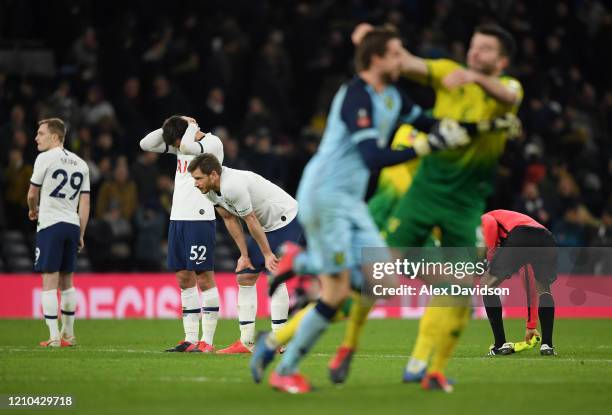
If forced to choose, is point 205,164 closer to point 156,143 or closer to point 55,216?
point 156,143

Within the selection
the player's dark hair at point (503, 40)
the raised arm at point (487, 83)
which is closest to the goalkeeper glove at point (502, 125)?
the raised arm at point (487, 83)

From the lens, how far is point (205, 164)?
1348 cm

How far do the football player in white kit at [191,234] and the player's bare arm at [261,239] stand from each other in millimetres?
1268

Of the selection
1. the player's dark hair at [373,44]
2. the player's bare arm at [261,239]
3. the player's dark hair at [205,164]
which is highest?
the player's dark hair at [373,44]

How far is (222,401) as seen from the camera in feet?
30.1

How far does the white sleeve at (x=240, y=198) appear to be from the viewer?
13.5 m

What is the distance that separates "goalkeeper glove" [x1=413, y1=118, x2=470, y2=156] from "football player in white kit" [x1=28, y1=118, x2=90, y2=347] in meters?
6.96

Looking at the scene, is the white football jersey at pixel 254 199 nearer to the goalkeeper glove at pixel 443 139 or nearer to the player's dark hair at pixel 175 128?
the player's dark hair at pixel 175 128

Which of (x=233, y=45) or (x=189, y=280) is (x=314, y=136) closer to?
(x=233, y=45)

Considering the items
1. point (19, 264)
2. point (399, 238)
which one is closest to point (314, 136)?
point (19, 264)

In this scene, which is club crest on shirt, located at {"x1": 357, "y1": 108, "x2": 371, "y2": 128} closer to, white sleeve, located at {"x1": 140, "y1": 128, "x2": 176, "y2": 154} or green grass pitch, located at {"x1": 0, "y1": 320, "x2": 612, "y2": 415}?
green grass pitch, located at {"x1": 0, "y1": 320, "x2": 612, "y2": 415}

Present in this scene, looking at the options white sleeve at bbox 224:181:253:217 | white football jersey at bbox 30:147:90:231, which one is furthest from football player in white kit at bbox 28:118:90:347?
white sleeve at bbox 224:181:253:217

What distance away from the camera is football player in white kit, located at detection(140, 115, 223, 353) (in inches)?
576

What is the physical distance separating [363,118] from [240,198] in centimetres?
442
